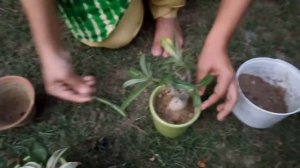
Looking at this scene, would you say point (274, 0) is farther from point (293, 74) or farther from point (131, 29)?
point (131, 29)

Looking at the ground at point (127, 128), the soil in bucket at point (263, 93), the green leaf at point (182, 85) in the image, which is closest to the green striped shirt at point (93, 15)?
the ground at point (127, 128)

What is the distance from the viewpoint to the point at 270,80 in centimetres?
154

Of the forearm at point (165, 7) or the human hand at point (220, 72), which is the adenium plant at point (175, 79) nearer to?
the human hand at point (220, 72)

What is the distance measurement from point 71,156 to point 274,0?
3.64ft

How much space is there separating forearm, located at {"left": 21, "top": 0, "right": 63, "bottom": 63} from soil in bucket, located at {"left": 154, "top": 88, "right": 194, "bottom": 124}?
15.1 inches

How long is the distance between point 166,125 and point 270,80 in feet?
1.52

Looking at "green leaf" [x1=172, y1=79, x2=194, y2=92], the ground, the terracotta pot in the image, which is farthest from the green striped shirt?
"green leaf" [x1=172, y1=79, x2=194, y2=92]

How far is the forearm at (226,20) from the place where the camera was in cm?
126

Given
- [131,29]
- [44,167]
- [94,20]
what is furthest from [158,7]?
[44,167]

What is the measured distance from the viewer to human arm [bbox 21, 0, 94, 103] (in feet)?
3.90

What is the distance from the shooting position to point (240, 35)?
1735 millimetres

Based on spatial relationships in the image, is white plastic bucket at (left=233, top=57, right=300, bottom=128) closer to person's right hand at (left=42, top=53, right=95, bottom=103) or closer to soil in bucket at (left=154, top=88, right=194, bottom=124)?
soil in bucket at (left=154, top=88, right=194, bottom=124)

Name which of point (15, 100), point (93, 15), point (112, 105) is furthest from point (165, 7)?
point (15, 100)

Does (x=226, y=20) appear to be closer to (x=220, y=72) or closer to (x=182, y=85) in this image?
(x=220, y=72)
